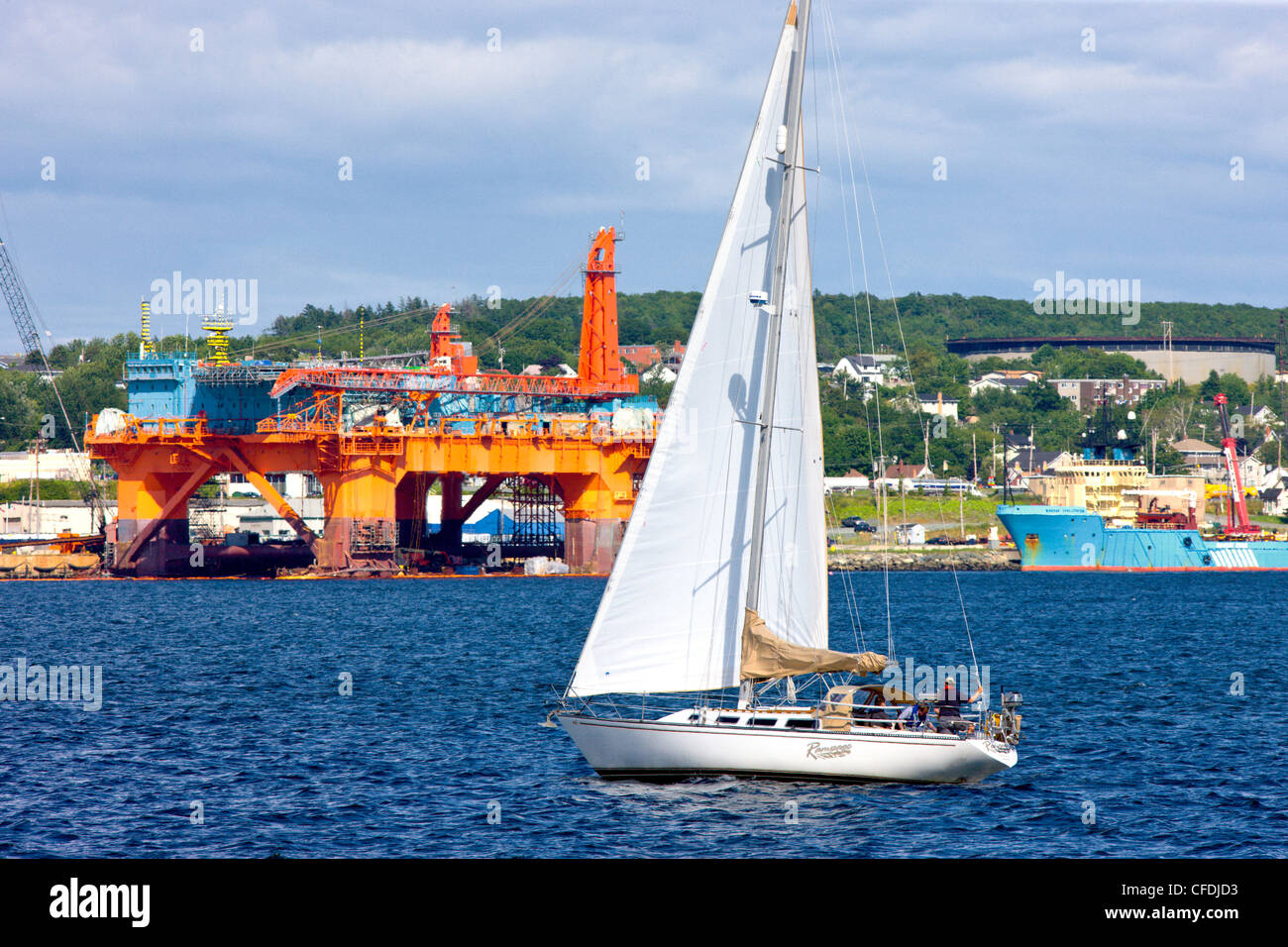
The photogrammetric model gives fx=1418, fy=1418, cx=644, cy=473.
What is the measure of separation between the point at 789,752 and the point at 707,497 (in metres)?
4.88

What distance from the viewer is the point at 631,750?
86.7 feet

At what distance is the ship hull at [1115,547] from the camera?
132 metres

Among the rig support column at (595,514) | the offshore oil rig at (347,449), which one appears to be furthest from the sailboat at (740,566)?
the rig support column at (595,514)

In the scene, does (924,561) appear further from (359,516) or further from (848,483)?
(359,516)

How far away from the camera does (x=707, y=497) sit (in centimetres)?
2648

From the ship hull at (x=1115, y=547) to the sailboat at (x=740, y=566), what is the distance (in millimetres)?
108064

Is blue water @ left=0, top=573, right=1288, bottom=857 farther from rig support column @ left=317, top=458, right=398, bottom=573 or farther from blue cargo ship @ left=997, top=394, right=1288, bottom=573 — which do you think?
blue cargo ship @ left=997, top=394, right=1288, bottom=573

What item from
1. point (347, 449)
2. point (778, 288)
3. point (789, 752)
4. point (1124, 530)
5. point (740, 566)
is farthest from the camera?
point (1124, 530)

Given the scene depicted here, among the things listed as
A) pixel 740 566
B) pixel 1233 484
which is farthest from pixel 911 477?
pixel 740 566

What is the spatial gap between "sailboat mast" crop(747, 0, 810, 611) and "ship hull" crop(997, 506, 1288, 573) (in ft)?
356

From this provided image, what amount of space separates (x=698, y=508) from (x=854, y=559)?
11246cm

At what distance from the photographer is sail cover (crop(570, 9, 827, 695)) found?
26.2 m

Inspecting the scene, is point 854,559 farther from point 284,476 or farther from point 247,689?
point 247,689
